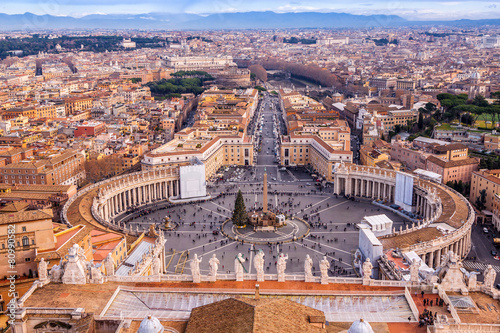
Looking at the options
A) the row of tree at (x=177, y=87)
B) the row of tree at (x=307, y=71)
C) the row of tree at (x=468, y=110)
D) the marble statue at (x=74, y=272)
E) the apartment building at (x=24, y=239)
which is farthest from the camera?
the row of tree at (x=307, y=71)

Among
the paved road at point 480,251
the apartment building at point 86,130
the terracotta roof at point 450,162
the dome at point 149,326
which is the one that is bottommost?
the paved road at point 480,251

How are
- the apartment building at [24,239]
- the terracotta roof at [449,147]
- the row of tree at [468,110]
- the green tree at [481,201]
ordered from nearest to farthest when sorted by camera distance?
the apartment building at [24,239] < the green tree at [481,201] < the terracotta roof at [449,147] < the row of tree at [468,110]

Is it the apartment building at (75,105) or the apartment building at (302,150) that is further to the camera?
the apartment building at (75,105)

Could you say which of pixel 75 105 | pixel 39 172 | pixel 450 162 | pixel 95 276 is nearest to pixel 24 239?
pixel 95 276

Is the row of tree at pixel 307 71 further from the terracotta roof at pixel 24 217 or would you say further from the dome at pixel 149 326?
the dome at pixel 149 326

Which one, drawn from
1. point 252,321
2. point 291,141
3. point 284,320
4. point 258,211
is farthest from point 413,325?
point 291,141

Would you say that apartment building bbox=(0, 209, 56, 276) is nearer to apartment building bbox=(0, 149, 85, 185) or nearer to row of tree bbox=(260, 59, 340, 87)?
apartment building bbox=(0, 149, 85, 185)

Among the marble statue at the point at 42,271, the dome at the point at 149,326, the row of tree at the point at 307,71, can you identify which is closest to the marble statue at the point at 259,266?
the dome at the point at 149,326
